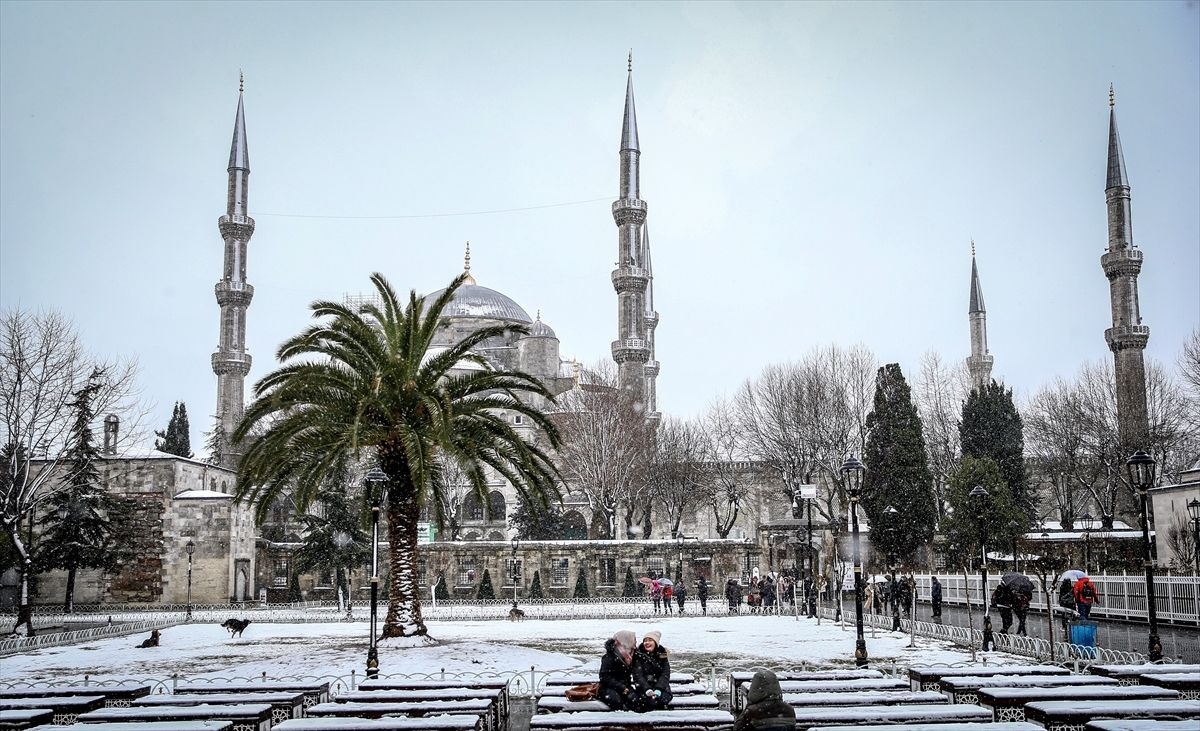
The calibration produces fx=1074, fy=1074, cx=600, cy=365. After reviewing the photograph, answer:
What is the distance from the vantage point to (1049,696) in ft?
26.1

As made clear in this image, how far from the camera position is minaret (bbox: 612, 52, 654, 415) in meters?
50.2

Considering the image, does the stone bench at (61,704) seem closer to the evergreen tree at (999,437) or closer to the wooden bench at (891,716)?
the wooden bench at (891,716)

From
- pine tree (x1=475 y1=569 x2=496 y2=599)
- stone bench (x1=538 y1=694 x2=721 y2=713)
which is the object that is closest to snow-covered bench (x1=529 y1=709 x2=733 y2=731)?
stone bench (x1=538 y1=694 x2=721 y2=713)

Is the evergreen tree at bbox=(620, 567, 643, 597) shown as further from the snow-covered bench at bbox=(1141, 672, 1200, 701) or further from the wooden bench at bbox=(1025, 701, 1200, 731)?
the wooden bench at bbox=(1025, 701, 1200, 731)

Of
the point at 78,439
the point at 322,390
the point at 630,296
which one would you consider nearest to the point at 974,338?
the point at 630,296

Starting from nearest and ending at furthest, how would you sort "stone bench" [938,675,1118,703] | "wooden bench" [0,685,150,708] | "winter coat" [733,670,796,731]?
"winter coat" [733,670,796,731]
"stone bench" [938,675,1118,703]
"wooden bench" [0,685,150,708]

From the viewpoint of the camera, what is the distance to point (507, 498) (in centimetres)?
5891

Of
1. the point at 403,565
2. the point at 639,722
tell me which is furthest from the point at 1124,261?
the point at 639,722

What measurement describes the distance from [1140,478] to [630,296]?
3858 centimetres

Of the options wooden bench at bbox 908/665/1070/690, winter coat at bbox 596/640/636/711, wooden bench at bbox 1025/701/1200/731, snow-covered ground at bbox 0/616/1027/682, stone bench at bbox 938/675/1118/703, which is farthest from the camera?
snow-covered ground at bbox 0/616/1027/682

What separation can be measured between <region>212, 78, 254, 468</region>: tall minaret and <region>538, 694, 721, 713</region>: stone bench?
46304 millimetres

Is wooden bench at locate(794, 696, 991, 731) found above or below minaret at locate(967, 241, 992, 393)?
below

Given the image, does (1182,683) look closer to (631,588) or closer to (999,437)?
(631,588)

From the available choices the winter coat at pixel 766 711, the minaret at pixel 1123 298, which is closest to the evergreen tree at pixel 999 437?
the minaret at pixel 1123 298
